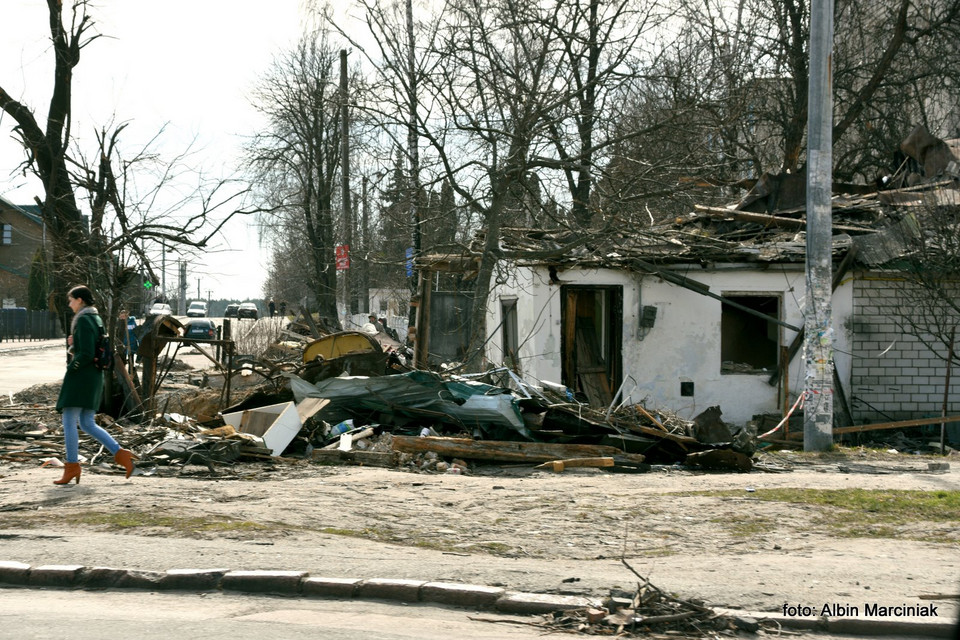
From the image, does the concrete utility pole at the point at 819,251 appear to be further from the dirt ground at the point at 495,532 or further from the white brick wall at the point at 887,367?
the white brick wall at the point at 887,367

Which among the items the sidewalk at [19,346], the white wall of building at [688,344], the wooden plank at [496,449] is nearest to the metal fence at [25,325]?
the sidewalk at [19,346]

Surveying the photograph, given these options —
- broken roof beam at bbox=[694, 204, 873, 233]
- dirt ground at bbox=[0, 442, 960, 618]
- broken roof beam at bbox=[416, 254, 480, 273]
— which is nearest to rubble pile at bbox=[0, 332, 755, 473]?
dirt ground at bbox=[0, 442, 960, 618]

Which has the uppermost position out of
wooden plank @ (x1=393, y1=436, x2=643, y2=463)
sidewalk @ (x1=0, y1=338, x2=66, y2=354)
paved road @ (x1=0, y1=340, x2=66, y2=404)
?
sidewalk @ (x1=0, y1=338, x2=66, y2=354)

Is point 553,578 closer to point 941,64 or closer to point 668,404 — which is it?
point 668,404

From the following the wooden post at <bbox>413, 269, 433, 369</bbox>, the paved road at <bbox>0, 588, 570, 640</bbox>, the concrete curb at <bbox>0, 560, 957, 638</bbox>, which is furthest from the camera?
the wooden post at <bbox>413, 269, 433, 369</bbox>

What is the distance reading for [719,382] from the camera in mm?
A: 17250

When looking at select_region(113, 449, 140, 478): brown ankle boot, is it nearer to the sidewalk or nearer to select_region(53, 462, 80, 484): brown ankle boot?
select_region(53, 462, 80, 484): brown ankle boot

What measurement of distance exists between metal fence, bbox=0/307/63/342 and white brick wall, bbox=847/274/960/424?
46.4 meters

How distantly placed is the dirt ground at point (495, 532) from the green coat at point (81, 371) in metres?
0.86

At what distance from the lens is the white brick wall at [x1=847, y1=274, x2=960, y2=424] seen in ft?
56.3

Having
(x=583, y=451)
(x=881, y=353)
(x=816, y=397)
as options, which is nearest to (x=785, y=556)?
(x=583, y=451)

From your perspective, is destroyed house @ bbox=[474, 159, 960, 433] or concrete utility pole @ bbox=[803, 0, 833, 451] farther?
destroyed house @ bbox=[474, 159, 960, 433]

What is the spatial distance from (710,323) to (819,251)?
12.5ft

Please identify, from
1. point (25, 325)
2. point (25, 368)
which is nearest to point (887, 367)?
point (25, 368)
